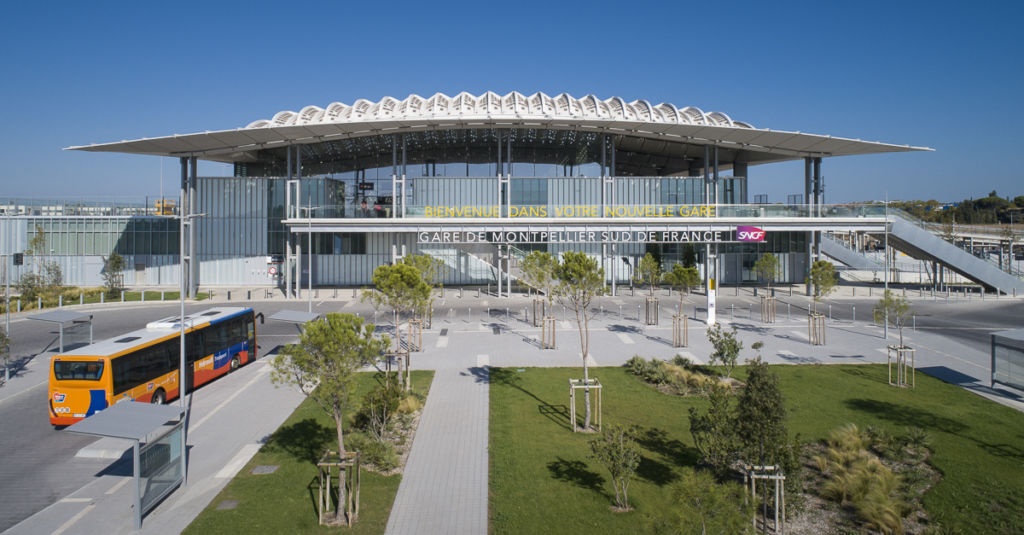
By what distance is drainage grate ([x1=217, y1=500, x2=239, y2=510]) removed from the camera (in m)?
10.0

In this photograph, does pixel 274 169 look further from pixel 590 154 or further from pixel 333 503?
pixel 333 503

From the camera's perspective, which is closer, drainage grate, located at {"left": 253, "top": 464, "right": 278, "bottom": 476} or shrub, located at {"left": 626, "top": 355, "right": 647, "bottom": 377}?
drainage grate, located at {"left": 253, "top": 464, "right": 278, "bottom": 476}

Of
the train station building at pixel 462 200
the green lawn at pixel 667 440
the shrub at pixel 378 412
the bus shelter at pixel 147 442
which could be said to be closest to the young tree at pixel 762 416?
the green lawn at pixel 667 440

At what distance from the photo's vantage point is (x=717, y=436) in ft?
35.8

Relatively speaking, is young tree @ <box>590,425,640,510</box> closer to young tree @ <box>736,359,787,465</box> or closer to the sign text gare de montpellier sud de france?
young tree @ <box>736,359,787,465</box>

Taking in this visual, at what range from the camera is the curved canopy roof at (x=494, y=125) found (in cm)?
3762

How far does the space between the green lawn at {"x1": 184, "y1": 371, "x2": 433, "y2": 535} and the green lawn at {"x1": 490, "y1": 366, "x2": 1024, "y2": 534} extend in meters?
2.34

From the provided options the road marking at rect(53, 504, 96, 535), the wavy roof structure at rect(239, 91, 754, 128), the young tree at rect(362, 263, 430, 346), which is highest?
the wavy roof structure at rect(239, 91, 754, 128)

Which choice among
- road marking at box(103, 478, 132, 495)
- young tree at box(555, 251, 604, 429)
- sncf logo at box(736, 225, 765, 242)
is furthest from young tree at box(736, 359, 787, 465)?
sncf logo at box(736, 225, 765, 242)

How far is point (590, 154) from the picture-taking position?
46.8 meters

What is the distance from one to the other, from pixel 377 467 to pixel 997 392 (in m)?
19.5

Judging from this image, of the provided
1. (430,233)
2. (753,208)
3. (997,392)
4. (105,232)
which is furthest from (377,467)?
(105,232)

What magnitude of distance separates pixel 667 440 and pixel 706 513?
533cm

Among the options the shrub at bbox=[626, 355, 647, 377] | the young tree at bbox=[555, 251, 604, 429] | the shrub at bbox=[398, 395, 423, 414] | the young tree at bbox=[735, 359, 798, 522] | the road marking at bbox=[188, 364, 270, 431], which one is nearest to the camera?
the young tree at bbox=[735, 359, 798, 522]
